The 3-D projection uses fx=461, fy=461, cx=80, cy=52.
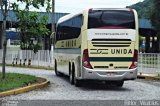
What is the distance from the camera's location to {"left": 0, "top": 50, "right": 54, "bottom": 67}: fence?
36.5m

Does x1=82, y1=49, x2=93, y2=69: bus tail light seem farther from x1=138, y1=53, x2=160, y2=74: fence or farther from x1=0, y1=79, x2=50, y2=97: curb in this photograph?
x1=138, y1=53, x2=160, y2=74: fence

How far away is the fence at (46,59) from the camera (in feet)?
90.6

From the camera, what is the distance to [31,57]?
3800cm

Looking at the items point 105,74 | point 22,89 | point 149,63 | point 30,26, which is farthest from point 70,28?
point 149,63

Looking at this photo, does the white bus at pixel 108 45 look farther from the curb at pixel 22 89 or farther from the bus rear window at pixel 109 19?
the curb at pixel 22 89

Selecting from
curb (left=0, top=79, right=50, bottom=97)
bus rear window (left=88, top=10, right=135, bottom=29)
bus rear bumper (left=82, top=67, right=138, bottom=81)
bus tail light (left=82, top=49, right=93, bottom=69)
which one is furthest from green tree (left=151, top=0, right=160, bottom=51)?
curb (left=0, top=79, right=50, bottom=97)

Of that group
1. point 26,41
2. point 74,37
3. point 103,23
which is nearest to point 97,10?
point 103,23

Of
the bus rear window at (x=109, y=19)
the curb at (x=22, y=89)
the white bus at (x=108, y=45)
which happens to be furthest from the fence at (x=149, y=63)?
the curb at (x=22, y=89)

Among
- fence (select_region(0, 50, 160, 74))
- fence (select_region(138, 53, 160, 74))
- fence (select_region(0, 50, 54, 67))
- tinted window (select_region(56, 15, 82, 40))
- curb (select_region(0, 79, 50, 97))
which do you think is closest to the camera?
curb (select_region(0, 79, 50, 97))

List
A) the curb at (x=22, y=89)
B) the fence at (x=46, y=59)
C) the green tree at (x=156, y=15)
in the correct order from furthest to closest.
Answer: the green tree at (x=156, y=15) < the fence at (x=46, y=59) < the curb at (x=22, y=89)

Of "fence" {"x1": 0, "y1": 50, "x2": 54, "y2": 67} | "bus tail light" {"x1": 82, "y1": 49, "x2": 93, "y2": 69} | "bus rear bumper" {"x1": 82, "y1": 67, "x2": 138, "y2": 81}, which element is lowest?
"fence" {"x1": 0, "y1": 50, "x2": 54, "y2": 67}

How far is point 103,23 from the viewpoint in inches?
732

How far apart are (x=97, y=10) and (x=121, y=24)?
1.13 metres

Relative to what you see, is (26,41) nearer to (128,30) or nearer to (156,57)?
(128,30)
